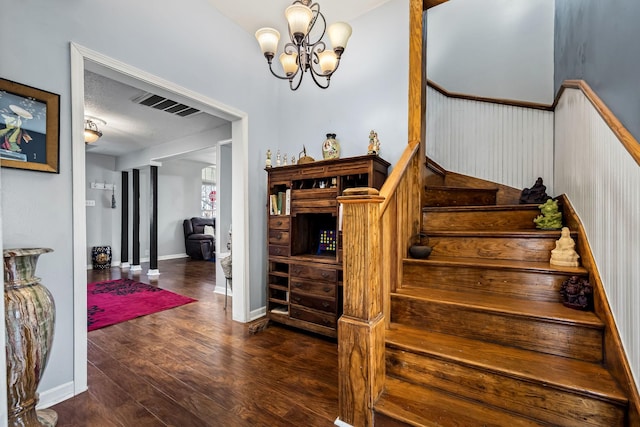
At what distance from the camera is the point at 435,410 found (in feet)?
4.32

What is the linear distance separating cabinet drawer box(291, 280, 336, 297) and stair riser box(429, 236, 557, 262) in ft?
3.42

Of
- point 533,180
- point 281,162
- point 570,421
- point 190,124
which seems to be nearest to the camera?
point 570,421

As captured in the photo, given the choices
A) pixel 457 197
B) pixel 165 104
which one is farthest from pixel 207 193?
pixel 457 197

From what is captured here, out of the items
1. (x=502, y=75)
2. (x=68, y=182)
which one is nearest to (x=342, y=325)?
(x=68, y=182)

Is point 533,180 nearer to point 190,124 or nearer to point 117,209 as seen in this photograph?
point 190,124

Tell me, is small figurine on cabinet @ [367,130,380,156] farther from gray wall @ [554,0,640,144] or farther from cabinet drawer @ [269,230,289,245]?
gray wall @ [554,0,640,144]

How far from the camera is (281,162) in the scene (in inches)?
137

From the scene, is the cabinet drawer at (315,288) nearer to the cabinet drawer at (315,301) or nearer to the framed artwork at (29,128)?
the cabinet drawer at (315,301)

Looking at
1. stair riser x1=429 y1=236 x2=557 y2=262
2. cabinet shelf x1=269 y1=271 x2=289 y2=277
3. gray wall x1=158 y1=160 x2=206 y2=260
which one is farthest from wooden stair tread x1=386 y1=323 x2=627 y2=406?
gray wall x1=158 y1=160 x2=206 y2=260

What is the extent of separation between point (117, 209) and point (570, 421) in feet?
26.9

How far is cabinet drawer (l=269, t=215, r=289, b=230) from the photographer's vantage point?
9.75ft

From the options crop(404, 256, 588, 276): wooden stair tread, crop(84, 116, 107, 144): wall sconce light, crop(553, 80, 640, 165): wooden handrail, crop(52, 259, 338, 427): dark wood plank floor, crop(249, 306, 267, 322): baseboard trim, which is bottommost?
crop(52, 259, 338, 427): dark wood plank floor

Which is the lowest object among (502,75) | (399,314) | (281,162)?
(399,314)

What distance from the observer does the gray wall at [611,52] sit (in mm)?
1254
